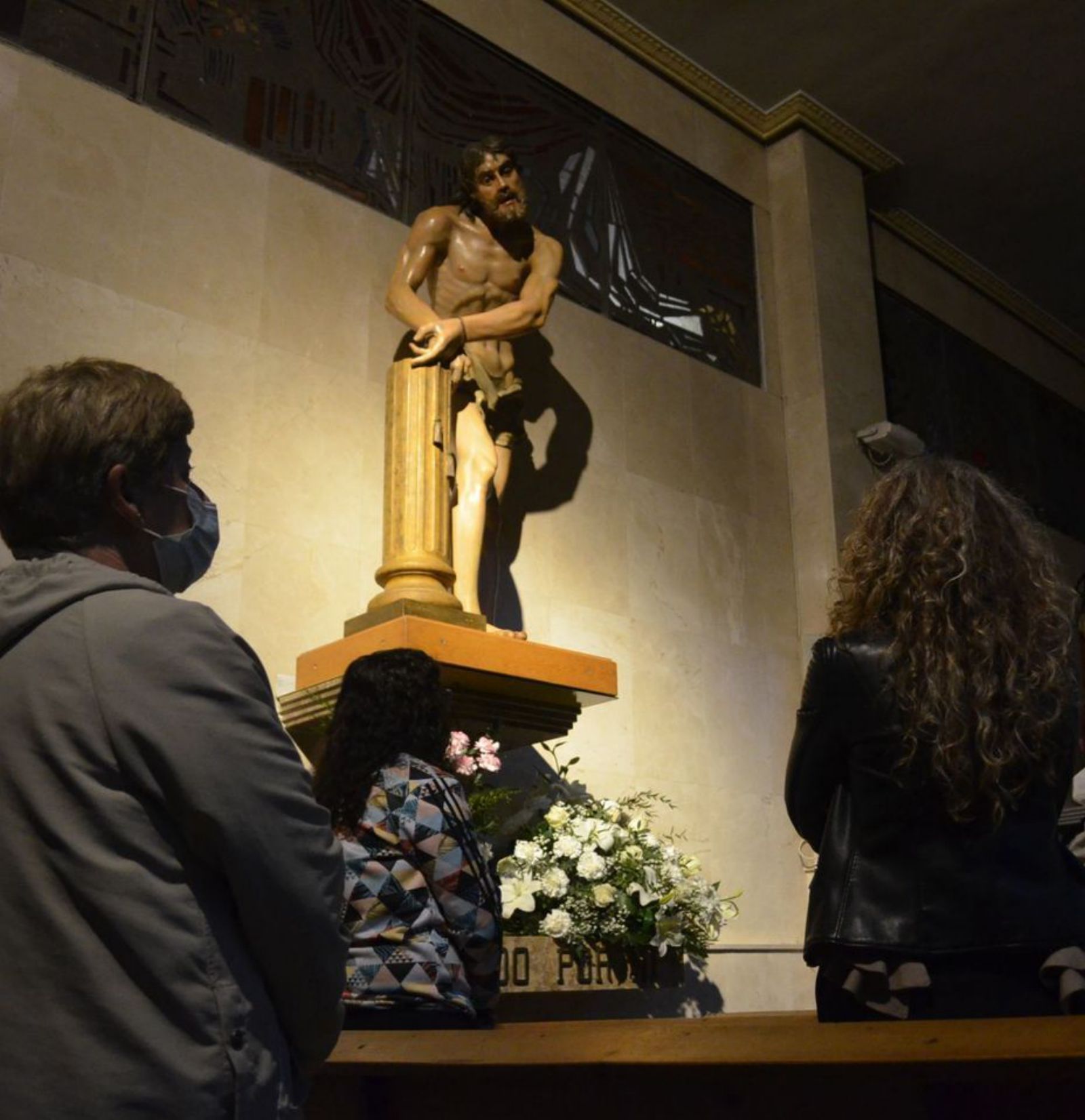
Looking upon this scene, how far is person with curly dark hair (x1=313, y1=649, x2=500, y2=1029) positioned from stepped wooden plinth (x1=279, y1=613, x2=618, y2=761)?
97 cm

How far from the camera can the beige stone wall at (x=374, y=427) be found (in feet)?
15.8

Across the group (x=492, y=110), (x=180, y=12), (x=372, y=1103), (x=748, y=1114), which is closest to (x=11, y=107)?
(x=180, y=12)

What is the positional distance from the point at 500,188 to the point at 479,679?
209 centimetres

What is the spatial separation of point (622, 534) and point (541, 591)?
0.68 meters

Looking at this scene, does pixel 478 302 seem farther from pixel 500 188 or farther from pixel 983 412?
pixel 983 412

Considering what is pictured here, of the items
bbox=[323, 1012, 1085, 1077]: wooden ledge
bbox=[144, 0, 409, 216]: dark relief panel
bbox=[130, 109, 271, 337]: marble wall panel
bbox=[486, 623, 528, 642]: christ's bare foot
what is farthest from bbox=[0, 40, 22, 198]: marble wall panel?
bbox=[323, 1012, 1085, 1077]: wooden ledge

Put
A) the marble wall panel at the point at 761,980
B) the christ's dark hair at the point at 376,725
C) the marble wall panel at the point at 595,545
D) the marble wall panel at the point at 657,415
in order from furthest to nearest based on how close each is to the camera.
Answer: the marble wall panel at the point at 657,415, the marble wall panel at the point at 595,545, the marble wall panel at the point at 761,980, the christ's dark hair at the point at 376,725

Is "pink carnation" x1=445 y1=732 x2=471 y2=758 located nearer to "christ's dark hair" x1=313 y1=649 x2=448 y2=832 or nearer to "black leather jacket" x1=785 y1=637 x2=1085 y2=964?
"christ's dark hair" x1=313 y1=649 x2=448 y2=832

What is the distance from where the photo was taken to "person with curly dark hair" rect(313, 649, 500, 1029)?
2971 mm

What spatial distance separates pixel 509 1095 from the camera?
2.13m

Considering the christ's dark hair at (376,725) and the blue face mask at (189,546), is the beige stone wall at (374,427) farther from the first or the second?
the blue face mask at (189,546)

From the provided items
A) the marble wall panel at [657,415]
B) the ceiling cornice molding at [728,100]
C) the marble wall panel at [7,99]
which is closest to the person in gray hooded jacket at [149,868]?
the marble wall panel at [7,99]

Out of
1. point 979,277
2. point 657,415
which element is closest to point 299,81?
point 657,415

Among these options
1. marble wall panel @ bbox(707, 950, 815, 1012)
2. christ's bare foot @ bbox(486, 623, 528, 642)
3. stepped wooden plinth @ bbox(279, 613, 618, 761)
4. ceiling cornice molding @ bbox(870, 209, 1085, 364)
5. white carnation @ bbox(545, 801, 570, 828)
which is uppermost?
ceiling cornice molding @ bbox(870, 209, 1085, 364)
